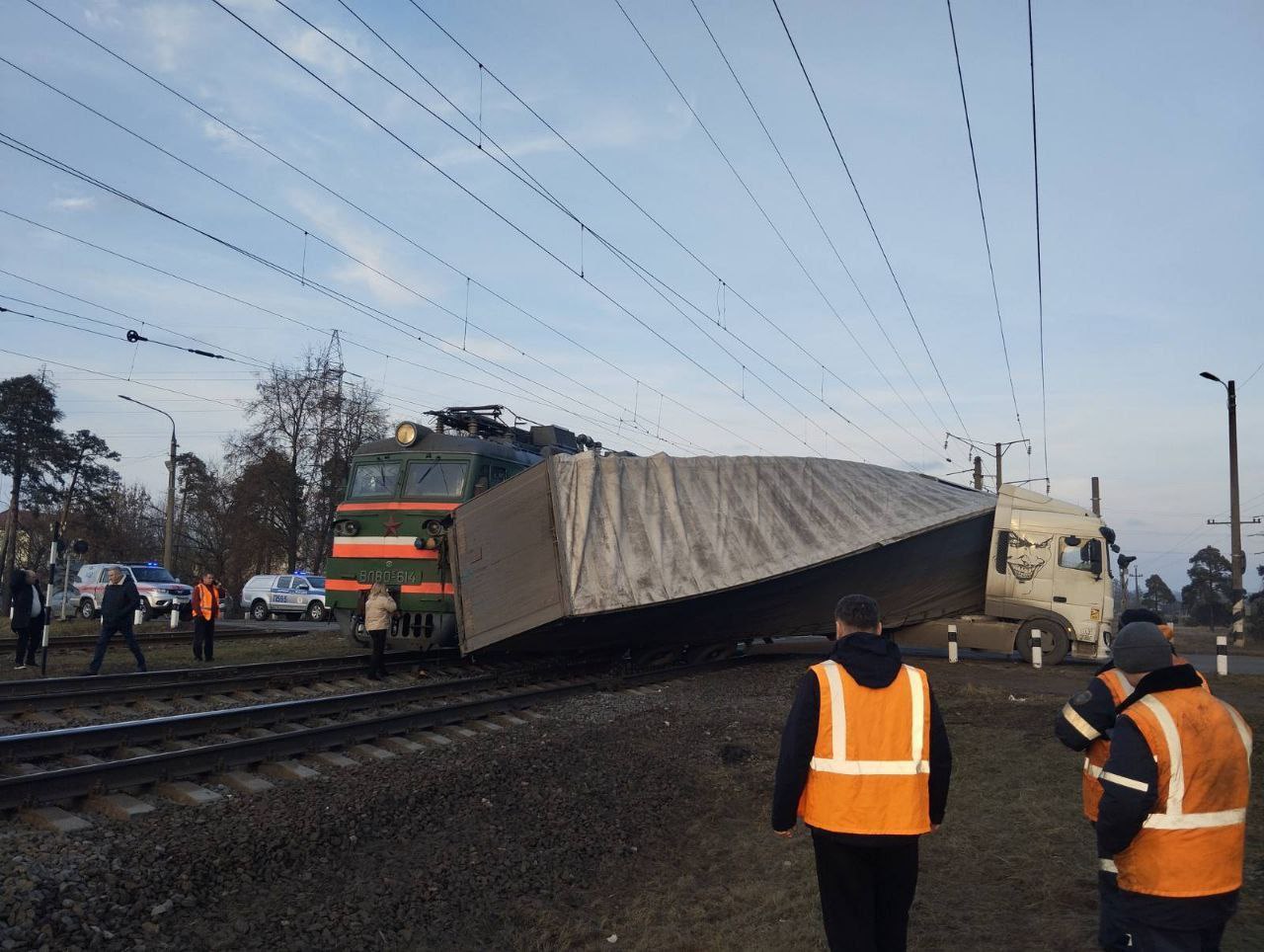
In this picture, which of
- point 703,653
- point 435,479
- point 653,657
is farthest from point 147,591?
point 703,653

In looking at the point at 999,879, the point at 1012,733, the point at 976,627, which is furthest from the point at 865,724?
the point at 976,627

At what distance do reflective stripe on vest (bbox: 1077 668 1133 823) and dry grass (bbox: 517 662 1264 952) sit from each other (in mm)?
1232

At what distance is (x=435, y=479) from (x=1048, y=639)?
11.0m

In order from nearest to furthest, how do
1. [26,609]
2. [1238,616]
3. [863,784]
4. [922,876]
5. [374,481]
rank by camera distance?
[863,784] → [922,876] → [26,609] → [374,481] → [1238,616]

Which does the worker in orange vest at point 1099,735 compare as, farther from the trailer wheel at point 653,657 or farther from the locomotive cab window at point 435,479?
the trailer wheel at point 653,657

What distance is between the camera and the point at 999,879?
5.52 m

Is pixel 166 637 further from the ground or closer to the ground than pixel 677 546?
closer to the ground

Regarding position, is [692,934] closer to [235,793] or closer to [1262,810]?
[235,793]

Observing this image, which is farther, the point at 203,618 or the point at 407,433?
the point at 203,618

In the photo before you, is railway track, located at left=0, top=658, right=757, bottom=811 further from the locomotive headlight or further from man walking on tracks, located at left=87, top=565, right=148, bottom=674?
man walking on tracks, located at left=87, top=565, right=148, bottom=674

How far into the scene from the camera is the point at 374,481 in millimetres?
14102

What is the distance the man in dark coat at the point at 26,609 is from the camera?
45.2 ft

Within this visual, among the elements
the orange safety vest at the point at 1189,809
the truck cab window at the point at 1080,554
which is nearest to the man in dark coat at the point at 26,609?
the orange safety vest at the point at 1189,809

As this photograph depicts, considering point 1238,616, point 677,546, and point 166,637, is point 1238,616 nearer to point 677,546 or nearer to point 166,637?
point 677,546
